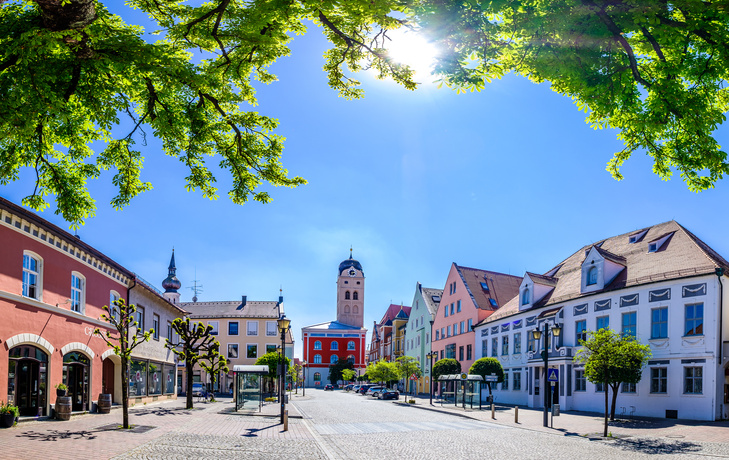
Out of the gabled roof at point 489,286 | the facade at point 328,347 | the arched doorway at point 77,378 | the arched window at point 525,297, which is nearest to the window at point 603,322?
the arched window at point 525,297

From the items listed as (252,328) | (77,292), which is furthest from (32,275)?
(252,328)

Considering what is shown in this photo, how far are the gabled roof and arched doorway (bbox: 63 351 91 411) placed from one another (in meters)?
34.3

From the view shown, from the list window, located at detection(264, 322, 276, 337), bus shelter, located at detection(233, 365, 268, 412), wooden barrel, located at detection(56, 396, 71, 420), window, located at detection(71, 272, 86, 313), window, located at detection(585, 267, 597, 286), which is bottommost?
window, located at detection(264, 322, 276, 337)

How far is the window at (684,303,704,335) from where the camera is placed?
2684 centimetres

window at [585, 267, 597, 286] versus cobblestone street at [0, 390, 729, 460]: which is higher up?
window at [585, 267, 597, 286]

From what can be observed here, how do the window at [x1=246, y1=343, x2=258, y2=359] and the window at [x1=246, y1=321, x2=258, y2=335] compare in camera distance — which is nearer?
the window at [x1=246, y1=343, x2=258, y2=359]

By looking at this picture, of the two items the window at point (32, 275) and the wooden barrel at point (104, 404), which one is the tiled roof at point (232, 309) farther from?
the window at point (32, 275)

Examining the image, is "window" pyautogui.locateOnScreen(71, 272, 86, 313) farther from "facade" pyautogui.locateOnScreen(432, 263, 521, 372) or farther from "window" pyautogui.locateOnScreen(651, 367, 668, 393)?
"facade" pyautogui.locateOnScreen(432, 263, 521, 372)

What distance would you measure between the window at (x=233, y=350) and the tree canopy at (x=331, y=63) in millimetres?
73784

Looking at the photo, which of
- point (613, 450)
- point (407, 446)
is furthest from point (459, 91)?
point (613, 450)

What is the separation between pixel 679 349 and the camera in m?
27.6

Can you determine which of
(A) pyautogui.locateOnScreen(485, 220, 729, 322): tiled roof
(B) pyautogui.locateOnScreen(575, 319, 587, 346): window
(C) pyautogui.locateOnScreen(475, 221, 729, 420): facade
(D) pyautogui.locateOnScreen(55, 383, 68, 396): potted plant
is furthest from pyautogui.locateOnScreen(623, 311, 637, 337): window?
(D) pyautogui.locateOnScreen(55, 383, 68, 396): potted plant

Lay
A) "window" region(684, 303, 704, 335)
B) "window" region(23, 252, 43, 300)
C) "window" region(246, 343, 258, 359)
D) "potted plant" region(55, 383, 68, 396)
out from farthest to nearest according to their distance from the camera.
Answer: "window" region(246, 343, 258, 359) < "window" region(684, 303, 704, 335) < "potted plant" region(55, 383, 68, 396) < "window" region(23, 252, 43, 300)

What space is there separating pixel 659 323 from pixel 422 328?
44.7 metres
